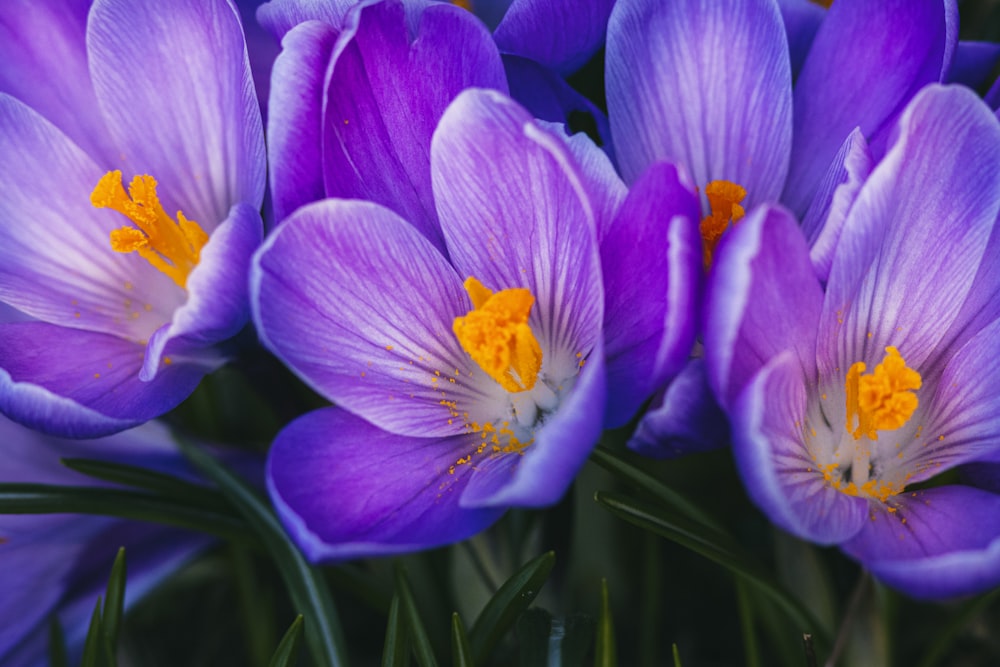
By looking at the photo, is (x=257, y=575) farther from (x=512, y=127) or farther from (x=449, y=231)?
(x=512, y=127)

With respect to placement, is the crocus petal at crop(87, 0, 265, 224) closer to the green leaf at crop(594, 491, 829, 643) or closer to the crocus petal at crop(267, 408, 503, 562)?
the crocus petal at crop(267, 408, 503, 562)

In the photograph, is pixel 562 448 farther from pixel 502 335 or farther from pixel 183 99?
pixel 183 99

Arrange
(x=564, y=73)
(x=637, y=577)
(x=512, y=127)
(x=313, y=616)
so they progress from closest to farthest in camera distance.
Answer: (x=512, y=127), (x=313, y=616), (x=564, y=73), (x=637, y=577)

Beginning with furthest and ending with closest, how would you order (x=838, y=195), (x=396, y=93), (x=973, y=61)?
1. (x=973, y=61)
2. (x=396, y=93)
3. (x=838, y=195)

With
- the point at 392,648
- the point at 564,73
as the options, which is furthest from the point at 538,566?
the point at 564,73

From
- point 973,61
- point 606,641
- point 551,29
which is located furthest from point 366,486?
point 973,61

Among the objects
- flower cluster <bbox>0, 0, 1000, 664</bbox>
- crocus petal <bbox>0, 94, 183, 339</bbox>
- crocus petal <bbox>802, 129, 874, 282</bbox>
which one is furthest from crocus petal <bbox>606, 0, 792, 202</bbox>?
crocus petal <bbox>0, 94, 183, 339</bbox>
